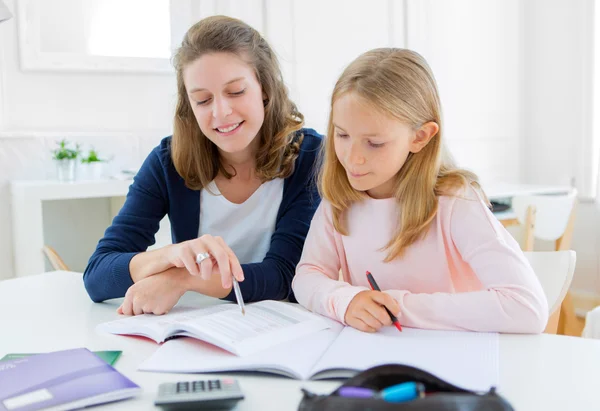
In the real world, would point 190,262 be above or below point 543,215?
above

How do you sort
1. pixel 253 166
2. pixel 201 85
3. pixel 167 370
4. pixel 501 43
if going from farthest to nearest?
pixel 501 43 < pixel 253 166 < pixel 201 85 < pixel 167 370

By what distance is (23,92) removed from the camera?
2832 millimetres

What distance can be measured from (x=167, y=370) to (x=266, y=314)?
0.25m

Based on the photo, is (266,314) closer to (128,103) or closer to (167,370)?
(167,370)

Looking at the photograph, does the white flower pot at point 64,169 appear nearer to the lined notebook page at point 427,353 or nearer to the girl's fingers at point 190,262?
the girl's fingers at point 190,262

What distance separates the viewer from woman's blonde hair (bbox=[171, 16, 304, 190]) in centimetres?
136

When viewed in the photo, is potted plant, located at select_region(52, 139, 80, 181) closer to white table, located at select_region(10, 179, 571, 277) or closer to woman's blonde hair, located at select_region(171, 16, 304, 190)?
white table, located at select_region(10, 179, 571, 277)

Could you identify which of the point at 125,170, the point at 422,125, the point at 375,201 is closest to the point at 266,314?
the point at 375,201

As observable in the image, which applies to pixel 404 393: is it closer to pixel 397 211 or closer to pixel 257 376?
pixel 257 376

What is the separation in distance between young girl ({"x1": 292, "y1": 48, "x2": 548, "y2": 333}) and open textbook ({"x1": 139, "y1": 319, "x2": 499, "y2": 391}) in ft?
0.30

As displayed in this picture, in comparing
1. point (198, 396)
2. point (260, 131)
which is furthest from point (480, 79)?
point (198, 396)

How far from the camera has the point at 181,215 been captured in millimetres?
1440

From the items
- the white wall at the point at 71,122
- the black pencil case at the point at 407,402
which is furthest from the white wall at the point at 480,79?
the black pencil case at the point at 407,402

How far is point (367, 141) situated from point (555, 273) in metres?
0.55
